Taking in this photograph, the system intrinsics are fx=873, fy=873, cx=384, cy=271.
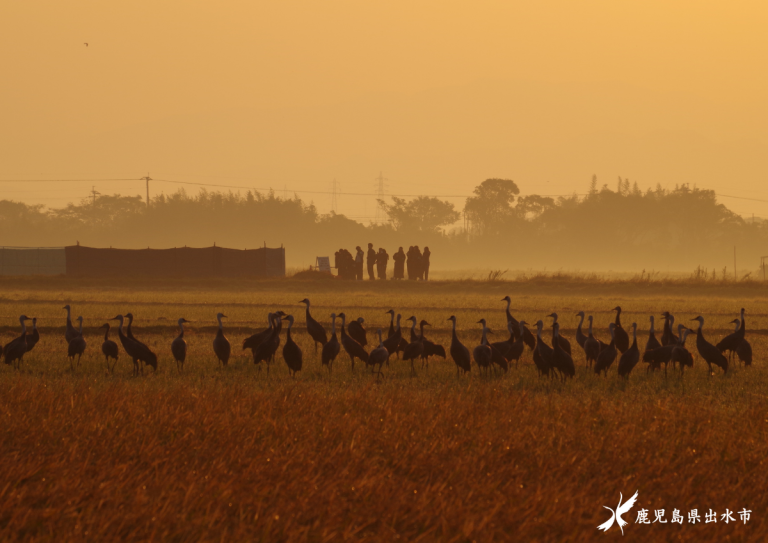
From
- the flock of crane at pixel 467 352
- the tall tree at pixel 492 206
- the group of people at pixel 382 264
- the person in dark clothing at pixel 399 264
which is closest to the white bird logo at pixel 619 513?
the flock of crane at pixel 467 352

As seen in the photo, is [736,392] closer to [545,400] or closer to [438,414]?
[545,400]

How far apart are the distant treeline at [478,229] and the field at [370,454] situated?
102 metres

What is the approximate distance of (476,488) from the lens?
20.9 ft

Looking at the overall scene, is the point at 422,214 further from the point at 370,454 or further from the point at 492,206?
the point at 370,454

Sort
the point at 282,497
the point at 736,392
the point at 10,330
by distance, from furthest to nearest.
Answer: the point at 10,330
the point at 736,392
the point at 282,497

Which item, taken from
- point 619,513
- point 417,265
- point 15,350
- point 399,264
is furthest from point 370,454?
point 399,264

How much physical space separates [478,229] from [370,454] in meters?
126

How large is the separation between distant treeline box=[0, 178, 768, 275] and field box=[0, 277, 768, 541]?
10186 cm

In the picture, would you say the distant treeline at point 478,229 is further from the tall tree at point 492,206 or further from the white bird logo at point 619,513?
the white bird logo at point 619,513

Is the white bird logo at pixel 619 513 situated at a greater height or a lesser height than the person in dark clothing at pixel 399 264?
→ lesser

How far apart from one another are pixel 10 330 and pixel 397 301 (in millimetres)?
15935

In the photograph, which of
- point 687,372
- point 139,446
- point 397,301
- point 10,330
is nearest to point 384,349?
point 687,372

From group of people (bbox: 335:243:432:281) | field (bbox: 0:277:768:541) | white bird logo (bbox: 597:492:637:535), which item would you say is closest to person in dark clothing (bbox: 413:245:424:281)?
group of people (bbox: 335:243:432:281)

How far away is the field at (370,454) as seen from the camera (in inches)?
221
